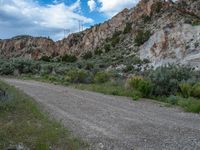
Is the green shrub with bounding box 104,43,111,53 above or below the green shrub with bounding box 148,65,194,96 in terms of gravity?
above

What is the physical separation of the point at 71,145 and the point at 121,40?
5526 cm

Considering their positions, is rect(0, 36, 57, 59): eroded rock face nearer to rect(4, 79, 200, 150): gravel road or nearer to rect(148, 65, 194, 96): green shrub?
rect(148, 65, 194, 96): green shrub

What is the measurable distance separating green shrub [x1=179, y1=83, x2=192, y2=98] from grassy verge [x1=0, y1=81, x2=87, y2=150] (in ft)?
27.6

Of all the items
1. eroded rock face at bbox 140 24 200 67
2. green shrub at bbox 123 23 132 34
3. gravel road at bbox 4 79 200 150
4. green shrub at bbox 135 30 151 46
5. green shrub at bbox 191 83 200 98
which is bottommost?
gravel road at bbox 4 79 200 150

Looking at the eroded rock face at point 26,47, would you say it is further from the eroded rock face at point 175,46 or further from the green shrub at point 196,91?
the green shrub at point 196,91

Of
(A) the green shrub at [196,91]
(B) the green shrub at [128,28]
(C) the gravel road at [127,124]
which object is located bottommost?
(C) the gravel road at [127,124]

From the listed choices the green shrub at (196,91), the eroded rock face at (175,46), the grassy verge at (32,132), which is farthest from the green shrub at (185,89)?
the eroded rock face at (175,46)

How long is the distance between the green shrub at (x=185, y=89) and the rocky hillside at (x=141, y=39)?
320cm

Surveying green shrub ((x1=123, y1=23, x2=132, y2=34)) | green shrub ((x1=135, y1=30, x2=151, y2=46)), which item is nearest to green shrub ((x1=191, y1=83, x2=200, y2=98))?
green shrub ((x1=135, y1=30, x2=151, y2=46))

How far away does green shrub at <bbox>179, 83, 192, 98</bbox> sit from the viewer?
1811 cm

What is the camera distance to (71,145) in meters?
→ 7.88

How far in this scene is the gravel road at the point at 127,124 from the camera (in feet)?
27.6

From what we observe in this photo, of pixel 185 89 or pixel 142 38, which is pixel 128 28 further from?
pixel 185 89

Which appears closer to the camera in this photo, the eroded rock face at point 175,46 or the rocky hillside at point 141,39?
the eroded rock face at point 175,46
